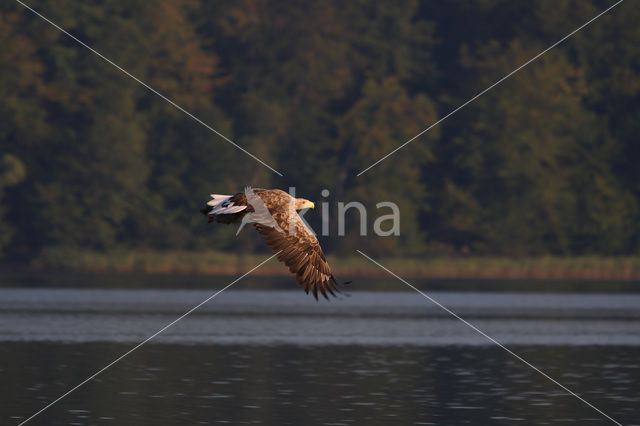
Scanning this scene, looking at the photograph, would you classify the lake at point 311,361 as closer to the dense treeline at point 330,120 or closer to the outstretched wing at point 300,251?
the outstretched wing at point 300,251

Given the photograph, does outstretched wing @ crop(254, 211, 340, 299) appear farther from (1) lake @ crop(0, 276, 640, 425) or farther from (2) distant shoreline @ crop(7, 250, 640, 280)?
(2) distant shoreline @ crop(7, 250, 640, 280)

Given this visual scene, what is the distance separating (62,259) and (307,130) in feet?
57.1

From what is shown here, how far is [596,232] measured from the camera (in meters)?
86.9

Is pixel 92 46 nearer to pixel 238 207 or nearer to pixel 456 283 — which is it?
pixel 456 283

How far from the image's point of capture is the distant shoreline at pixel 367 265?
78.6m

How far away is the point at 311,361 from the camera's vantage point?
3512 cm

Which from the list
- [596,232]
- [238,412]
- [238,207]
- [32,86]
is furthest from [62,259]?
[238,207]

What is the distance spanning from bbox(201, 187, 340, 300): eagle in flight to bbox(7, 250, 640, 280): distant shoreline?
186 feet

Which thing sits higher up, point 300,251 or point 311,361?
point 300,251

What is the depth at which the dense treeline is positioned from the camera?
80750 millimetres

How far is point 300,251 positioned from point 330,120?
68.0 meters

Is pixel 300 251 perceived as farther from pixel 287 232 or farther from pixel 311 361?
pixel 311 361

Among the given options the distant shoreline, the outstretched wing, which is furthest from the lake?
the distant shoreline

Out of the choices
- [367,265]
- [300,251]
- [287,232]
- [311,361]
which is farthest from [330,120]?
[300,251]
